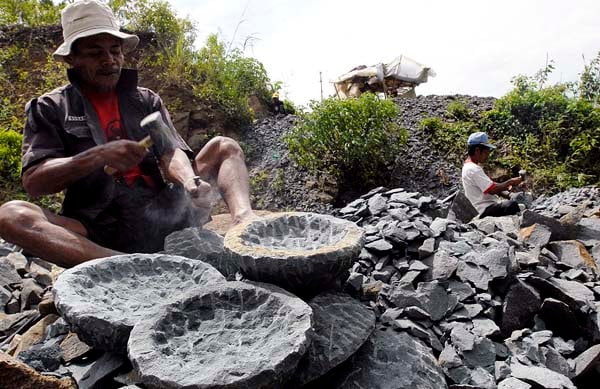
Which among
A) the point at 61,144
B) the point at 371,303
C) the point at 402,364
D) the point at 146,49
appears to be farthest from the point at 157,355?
the point at 146,49

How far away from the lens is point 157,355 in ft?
5.27

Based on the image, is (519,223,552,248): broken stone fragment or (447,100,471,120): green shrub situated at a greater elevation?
(447,100,471,120): green shrub

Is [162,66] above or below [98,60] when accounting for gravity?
above

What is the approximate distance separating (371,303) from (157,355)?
123 centimetres

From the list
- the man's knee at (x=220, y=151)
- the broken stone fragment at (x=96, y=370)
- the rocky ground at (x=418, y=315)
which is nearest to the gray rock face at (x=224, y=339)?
the rocky ground at (x=418, y=315)

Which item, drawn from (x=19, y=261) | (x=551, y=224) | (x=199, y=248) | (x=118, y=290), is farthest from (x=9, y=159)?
(x=551, y=224)

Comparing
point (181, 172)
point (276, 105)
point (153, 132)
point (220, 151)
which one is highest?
point (276, 105)

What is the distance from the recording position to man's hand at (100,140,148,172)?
2.65 meters

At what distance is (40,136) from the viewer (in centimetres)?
288

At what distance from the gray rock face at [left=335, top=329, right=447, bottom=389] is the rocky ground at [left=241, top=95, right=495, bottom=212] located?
13.8ft

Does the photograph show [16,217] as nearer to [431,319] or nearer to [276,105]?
[431,319]

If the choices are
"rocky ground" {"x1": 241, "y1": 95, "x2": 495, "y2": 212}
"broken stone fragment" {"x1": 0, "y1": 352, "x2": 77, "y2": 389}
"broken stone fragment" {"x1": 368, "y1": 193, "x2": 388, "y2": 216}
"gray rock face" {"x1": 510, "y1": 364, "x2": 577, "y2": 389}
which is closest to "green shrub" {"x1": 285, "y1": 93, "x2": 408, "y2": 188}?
"rocky ground" {"x1": 241, "y1": 95, "x2": 495, "y2": 212}

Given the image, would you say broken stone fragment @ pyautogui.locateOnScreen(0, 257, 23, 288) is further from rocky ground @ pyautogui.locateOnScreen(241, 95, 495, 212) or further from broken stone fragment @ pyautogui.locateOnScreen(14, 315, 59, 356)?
rocky ground @ pyautogui.locateOnScreen(241, 95, 495, 212)

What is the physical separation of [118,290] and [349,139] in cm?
481
